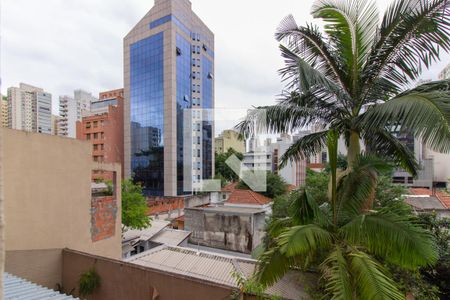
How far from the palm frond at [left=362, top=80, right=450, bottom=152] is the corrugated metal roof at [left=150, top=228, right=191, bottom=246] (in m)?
11.1

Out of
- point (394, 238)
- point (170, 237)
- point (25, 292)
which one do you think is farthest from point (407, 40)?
point (170, 237)

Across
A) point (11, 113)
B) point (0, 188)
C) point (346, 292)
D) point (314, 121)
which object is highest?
point (11, 113)

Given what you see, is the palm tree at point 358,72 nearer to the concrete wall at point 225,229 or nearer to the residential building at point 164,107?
the concrete wall at point 225,229

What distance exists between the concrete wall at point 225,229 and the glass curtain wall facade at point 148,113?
15.6 meters

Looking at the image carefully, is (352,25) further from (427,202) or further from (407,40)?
(427,202)

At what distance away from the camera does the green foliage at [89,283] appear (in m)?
5.71

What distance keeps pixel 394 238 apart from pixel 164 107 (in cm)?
2830

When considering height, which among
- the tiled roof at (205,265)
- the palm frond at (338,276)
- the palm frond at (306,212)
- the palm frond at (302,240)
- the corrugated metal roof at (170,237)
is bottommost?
the corrugated metal roof at (170,237)

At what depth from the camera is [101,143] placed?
30906 millimetres

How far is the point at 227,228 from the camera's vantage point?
13.1 m

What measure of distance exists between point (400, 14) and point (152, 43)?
1223 inches

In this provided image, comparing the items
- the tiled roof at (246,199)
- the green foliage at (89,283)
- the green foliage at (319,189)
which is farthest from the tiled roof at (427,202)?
the green foliage at (89,283)

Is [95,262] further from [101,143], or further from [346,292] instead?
[101,143]

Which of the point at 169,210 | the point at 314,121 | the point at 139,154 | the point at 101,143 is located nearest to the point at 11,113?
the point at 101,143
